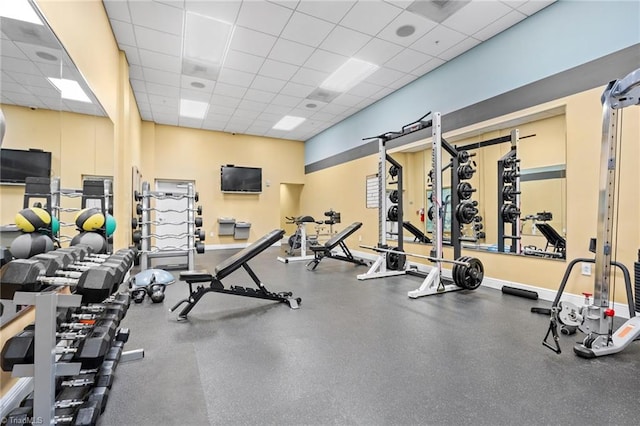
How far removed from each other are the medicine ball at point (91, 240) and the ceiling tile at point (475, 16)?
4.77m

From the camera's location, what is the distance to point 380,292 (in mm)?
4008

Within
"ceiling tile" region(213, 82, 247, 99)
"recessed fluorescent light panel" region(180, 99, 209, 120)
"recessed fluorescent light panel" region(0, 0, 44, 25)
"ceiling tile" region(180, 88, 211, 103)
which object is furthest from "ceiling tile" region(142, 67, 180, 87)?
"recessed fluorescent light panel" region(0, 0, 44, 25)

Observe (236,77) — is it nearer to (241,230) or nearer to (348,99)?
(348,99)

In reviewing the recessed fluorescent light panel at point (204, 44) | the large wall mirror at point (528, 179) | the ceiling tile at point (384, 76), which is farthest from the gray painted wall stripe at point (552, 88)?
the recessed fluorescent light panel at point (204, 44)

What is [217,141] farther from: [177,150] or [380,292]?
[380,292]

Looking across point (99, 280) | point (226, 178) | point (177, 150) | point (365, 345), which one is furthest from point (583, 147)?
point (177, 150)

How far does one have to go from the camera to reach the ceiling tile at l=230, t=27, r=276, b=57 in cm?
420

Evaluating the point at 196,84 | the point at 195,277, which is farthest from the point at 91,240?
the point at 196,84

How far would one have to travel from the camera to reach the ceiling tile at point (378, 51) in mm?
4484

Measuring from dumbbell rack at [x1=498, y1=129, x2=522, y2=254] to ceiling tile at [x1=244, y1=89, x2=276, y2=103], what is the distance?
15.3ft

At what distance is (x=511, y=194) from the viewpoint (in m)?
4.30

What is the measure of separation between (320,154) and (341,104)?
2.56 m

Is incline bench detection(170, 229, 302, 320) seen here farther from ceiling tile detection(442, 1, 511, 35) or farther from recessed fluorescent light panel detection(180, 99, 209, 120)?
recessed fluorescent light panel detection(180, 99, 209, 120)

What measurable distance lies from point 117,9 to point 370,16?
3.24 m
